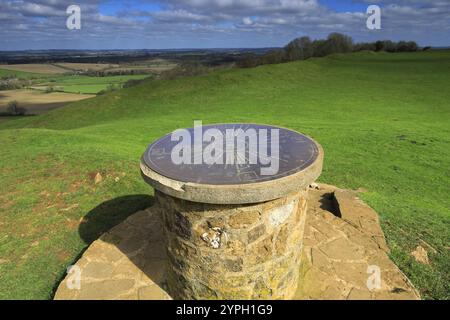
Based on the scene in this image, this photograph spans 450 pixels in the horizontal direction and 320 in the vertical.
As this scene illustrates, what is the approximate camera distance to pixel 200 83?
24031 mm

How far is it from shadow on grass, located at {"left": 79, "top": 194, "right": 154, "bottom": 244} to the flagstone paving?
560 mm

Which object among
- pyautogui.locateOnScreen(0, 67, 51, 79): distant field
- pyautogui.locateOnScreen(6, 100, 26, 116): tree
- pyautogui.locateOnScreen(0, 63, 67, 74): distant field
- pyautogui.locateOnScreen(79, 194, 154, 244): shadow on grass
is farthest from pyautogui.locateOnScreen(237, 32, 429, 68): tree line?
pyautogui.locateOnScreen(0, 63, 67, 74): distant field

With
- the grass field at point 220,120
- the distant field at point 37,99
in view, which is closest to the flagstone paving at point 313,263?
the grass field at point 220,120

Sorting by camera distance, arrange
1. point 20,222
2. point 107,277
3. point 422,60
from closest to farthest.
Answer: point 107,277
point 20,222
point 422,60

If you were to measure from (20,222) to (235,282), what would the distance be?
4.99 meters

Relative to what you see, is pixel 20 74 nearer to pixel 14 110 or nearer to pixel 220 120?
pixel 14 110

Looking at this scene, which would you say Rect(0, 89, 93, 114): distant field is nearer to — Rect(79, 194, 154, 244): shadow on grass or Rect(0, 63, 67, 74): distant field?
Rect(0, 63, 67, 74): distant field

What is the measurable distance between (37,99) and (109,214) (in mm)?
51347

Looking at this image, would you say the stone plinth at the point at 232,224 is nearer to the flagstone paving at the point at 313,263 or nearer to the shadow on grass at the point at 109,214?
the flagstone paving at the point at 313,263

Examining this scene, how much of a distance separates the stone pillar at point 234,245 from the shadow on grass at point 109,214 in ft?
8.43

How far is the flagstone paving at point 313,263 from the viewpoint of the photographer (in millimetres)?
4199

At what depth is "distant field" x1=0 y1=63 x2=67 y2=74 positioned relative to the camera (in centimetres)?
8169
